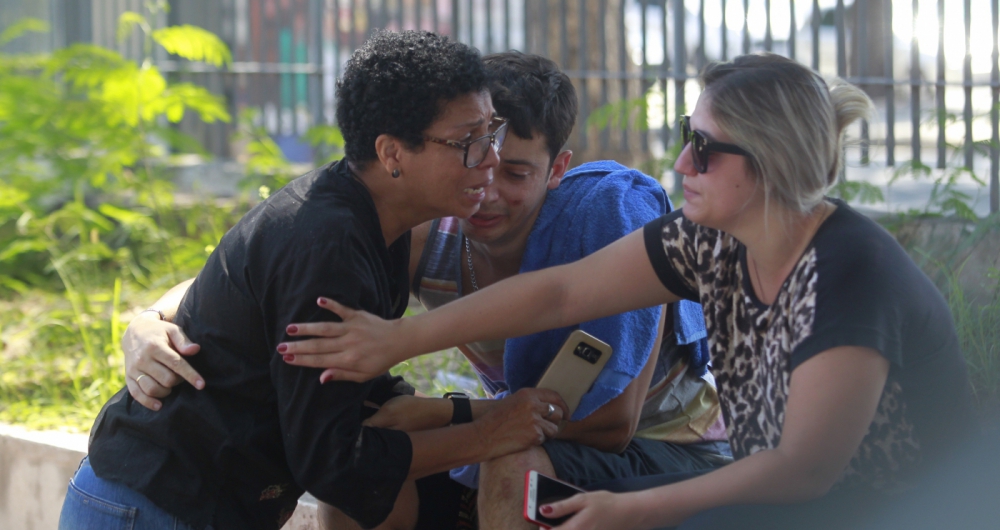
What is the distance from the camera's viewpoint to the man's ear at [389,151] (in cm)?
232

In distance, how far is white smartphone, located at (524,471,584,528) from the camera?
215 cm

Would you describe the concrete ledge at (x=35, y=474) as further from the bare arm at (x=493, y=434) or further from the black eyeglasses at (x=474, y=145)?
the black eyeglasses at (x=474, y=145)

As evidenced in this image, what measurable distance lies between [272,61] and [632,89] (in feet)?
10.1

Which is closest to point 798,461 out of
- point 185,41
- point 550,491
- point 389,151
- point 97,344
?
point 550,491

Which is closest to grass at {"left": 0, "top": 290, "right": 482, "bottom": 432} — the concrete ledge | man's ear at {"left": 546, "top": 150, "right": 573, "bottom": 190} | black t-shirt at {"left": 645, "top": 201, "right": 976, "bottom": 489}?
the concrete ledge

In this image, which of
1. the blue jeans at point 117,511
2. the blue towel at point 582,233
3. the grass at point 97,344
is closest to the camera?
the blue jeans at point 117,511

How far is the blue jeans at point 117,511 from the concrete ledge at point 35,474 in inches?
60.3

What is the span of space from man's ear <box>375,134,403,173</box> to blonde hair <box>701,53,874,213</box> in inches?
30.6

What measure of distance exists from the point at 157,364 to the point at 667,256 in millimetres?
1298

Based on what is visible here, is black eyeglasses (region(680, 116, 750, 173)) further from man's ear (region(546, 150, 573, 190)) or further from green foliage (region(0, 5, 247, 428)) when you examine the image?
green foliage (region(0, 5, 247, 428))

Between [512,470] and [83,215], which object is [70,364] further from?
[512,470]

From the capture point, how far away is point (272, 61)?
7715 millimetres

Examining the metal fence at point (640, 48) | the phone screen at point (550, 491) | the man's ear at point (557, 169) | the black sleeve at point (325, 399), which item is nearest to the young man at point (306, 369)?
the black sleeve at point (325, 399)

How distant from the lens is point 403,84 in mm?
2273
